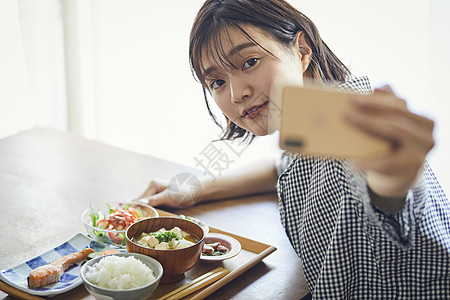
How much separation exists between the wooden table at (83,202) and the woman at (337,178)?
125 mm

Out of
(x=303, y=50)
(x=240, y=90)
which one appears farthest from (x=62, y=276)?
(x=303, y=50)

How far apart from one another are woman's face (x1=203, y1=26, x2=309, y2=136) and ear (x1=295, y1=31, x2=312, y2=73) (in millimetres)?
59

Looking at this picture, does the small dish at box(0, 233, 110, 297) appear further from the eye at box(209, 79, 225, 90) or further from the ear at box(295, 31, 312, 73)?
the ear at box(295, 31, 312, 73)

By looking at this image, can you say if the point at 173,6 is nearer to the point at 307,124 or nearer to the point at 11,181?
the point at 11,181

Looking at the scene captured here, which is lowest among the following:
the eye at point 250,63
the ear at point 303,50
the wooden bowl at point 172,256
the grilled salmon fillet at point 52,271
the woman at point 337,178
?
the grilled salmon fillet at point 52,271

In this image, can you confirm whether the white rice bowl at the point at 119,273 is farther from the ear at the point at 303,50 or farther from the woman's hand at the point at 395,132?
the ear at the point at 303,50

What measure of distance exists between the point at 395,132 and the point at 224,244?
69 centimetres

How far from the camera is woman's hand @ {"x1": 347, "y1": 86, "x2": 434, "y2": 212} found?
671mm

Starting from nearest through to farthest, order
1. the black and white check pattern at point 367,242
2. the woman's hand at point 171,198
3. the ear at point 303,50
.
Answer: the black and white check pattern at point 367,242 → the ear at point 303,50 → the woman's hand at point 171,198

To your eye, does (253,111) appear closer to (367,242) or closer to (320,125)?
(367,242)

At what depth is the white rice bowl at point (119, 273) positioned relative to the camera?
938 mm

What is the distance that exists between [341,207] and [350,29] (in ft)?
5.25

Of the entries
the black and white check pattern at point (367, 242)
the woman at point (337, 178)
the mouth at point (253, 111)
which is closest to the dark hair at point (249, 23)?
the woman at point (337, 178)

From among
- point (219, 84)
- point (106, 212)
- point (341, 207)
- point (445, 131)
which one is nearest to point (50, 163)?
point (106, 212)
